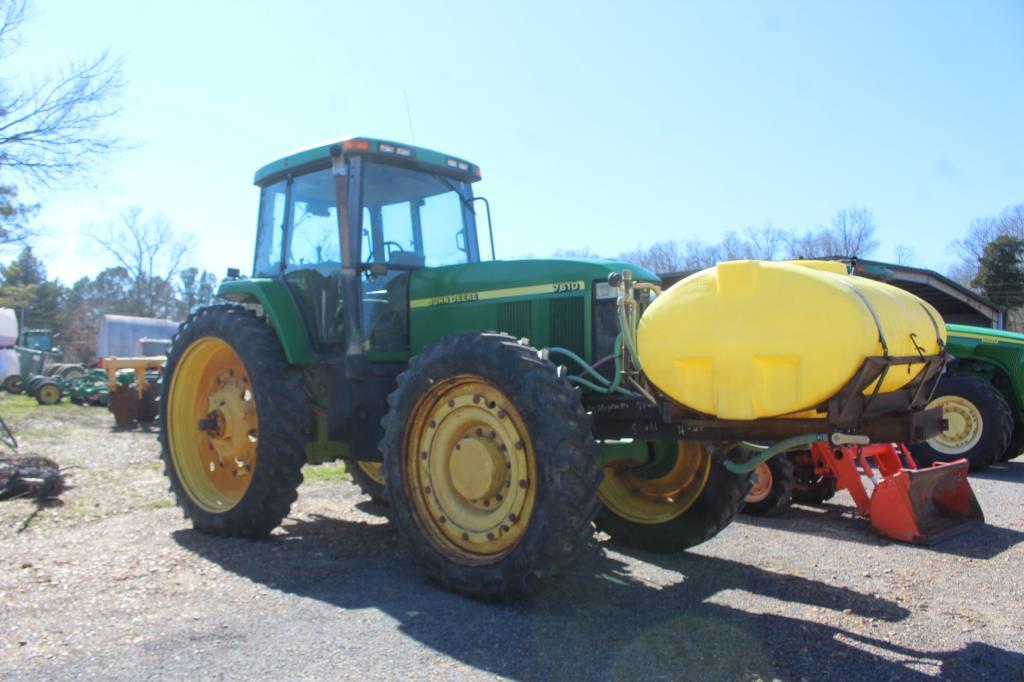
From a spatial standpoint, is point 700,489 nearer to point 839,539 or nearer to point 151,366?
point 839,539

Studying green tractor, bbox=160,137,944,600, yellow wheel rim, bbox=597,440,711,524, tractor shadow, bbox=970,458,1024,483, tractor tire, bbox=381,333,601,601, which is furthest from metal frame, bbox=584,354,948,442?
tractor shadow, bbox=970,458,1024,483

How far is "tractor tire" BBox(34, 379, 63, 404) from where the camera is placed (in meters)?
21.1

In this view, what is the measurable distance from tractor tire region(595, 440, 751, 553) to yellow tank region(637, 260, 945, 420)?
137 centimetres

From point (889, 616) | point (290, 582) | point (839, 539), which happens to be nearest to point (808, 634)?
point (889, 616)

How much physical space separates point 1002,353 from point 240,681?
10.6 meters

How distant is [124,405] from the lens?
14.9 meters

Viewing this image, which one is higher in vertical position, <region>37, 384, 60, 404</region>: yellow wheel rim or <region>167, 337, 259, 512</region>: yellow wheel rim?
<region>167, 337, 259, 512</region>: yellow wheel rim

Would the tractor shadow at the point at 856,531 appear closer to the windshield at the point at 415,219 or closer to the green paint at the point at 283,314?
the windshield at the point at 415,219

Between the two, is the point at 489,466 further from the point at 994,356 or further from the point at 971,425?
the point at 994,356

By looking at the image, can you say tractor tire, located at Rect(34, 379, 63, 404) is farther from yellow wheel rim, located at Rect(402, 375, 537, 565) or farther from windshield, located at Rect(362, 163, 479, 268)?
yellow wheel rim, located at Rect(402, 375, 537, 565)

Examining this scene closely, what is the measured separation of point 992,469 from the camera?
10.3m

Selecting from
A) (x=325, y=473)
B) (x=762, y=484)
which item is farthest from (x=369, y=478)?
(x=762, y=484)

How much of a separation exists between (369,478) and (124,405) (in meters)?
10.1

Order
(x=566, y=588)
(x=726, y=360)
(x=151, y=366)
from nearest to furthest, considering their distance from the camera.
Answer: (x=726, y=360), (x=566, y=588), (x=151, y=366)
